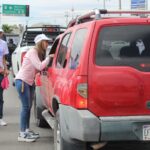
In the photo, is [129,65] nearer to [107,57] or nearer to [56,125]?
[107,57]

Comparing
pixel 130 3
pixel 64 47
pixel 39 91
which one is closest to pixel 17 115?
pixel 39 91

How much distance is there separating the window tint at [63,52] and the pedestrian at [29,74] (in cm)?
46

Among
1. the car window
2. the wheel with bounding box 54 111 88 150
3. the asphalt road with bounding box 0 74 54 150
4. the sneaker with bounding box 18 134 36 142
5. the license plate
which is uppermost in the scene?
the car window

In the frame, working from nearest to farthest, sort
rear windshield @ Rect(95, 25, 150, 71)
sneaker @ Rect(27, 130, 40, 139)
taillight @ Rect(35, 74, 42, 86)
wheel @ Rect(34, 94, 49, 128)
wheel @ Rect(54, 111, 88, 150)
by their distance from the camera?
rear windshield @ Rect(95, 25, 150, 71), wheel @ Rect(54, 111, 88, 150), sneaker @ Rect(27, 130, 40, 139), taillight @ Rect(35, 74, 42, 86), wheel @ Rect(34, 94, 49, 128)

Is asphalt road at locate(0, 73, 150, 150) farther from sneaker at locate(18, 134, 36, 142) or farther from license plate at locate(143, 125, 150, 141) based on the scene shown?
license plate at locate(143, 125, 150, 141)

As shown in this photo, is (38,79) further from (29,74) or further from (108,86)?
(108,86)

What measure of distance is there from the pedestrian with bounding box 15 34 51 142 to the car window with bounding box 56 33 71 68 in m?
0.44

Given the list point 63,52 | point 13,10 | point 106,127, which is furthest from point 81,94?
point 13,10

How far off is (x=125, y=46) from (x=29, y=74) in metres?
2.51

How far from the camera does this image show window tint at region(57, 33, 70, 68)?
6.19 meters

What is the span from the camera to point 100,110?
5.11 m

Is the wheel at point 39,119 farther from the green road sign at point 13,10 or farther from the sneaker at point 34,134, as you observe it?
the green road sign at point 13,10

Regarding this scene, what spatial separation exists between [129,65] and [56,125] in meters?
1.36

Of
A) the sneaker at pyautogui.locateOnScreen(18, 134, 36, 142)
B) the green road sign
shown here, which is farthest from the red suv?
the green road sign
